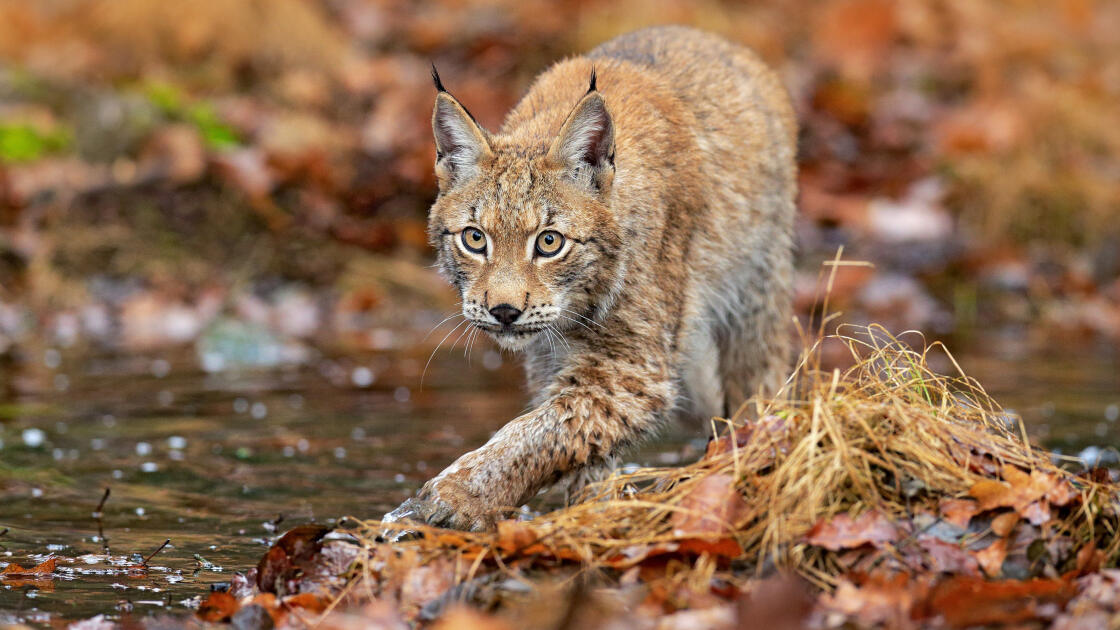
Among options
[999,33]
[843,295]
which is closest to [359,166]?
[843,295]

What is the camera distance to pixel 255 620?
135 inches

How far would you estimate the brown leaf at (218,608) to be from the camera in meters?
3.49

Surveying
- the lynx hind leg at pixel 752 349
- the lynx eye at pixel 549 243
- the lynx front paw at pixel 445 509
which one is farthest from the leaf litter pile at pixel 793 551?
the lynx hind leg at pixel 752 349

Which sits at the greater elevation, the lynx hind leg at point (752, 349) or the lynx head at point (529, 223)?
the lynx head at point (529, 223)

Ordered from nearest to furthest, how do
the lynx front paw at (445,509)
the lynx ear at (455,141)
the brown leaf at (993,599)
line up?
the brown leaf at (993,599) → the lynx front paw at (445,509) → the lynx ear at (455,141)

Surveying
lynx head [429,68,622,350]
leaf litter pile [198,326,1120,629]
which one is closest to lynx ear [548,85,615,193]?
lynx head [429,68,622,350]

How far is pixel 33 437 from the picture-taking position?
6500 millimetres

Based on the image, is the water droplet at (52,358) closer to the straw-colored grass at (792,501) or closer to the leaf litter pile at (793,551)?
the leaf litter pile at (793,551)

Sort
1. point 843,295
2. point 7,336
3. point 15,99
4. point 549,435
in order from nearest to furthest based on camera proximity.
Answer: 1. point 549,435
2. point 7,336
3. point 843,295
4. point 15,99

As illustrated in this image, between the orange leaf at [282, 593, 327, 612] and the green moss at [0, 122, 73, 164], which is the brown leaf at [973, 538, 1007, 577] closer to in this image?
the orange leaf at [282, 593, 327, 612]

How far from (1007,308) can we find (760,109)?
503cm

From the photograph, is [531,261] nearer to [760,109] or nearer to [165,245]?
[760,109]

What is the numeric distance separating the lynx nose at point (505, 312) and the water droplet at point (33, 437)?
3.01 metres

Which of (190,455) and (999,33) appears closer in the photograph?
(190,455)
